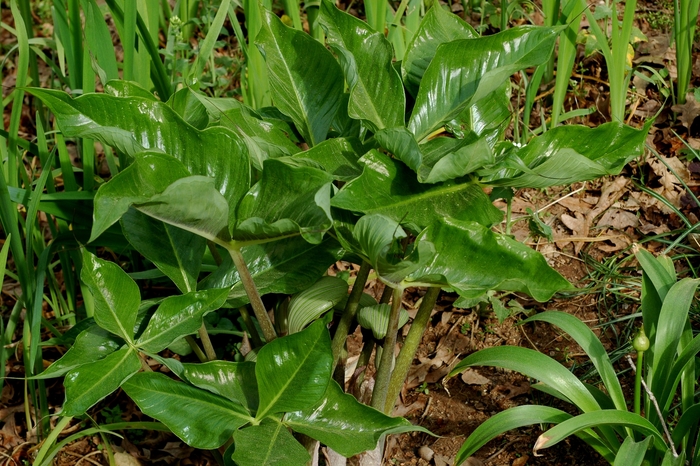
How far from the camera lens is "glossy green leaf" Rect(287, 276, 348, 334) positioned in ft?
4.35

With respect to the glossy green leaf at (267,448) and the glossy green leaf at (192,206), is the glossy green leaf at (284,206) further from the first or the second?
the glossy green leaf at (267,448)

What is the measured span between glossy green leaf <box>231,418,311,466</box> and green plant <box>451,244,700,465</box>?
0.43 meters

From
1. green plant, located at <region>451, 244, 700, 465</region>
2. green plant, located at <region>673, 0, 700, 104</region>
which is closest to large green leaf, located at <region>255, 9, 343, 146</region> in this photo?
green plant, located at <region>451, 244, 700, 465</region>

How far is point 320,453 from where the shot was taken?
1.76 meters

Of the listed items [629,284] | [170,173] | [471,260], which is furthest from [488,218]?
[629,284]

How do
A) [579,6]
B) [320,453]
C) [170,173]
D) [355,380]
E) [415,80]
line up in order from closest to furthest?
1. [170,173]
2. [415,80]
3. [355,380]
4. [320,453]
5. [579,6]

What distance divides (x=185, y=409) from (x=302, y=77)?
0.61 m

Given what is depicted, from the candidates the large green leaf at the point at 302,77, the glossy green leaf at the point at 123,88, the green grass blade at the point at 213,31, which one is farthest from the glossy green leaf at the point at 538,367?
the green grass blade at the point at 213,31

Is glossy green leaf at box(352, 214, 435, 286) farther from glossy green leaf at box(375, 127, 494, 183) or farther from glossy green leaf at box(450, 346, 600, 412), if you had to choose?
glossy green leaf at box(450, 346, 600, 412)

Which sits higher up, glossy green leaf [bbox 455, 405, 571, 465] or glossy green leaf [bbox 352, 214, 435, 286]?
glossy green leaf [bbox 352, 214, 435, 286]

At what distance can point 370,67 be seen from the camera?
1.23m

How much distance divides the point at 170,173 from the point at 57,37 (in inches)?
53.2

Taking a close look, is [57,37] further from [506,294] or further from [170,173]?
[506,294]

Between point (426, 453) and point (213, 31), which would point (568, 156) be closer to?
point (426, 453)
